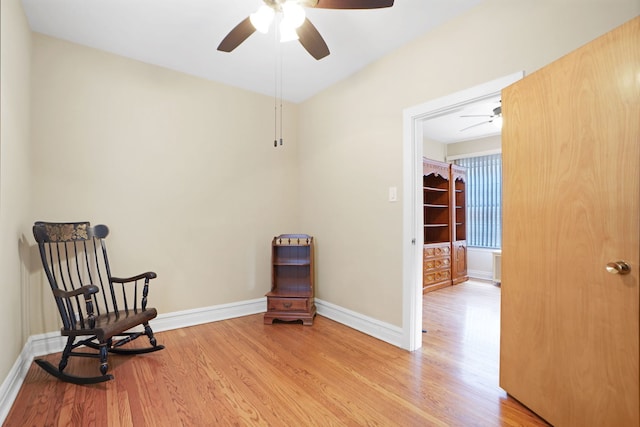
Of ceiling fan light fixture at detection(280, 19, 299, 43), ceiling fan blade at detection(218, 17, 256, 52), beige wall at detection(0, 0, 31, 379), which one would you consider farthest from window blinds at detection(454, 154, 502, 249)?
beige wall at detection(0, 0, 31, 379)

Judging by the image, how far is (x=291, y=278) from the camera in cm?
360

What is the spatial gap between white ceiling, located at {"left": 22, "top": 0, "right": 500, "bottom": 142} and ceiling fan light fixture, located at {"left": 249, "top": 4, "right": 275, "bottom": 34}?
0.43 m

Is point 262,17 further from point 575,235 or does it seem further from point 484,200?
point 484,200

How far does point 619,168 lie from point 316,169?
2755mm

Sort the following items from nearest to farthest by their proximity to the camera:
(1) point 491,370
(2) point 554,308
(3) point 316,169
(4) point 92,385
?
(2) point 554,308, (4) point 92,385, (1) point 491,370, (3) point 316,169

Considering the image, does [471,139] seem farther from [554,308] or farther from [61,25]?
[61,25]

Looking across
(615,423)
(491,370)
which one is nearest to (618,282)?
(615,423)

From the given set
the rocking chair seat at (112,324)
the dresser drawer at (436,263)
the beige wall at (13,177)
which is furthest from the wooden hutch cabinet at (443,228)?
the beige wall at (13,177)

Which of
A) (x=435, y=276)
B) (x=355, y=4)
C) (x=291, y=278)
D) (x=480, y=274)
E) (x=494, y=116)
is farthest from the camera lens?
(x=480, y=274)

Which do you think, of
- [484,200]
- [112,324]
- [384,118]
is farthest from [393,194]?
[484,200]

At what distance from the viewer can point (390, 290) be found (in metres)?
2.79

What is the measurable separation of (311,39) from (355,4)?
0.41 meters

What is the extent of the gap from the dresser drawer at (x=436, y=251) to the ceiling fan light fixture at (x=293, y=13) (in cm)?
376

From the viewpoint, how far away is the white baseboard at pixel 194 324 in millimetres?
1913
